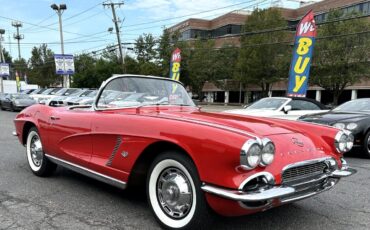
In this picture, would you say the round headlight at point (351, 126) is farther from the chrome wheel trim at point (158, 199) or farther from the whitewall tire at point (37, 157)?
the whitewall tire at point (37, 157)

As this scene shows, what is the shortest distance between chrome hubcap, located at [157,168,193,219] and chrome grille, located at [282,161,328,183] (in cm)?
84

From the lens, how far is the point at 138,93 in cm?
446

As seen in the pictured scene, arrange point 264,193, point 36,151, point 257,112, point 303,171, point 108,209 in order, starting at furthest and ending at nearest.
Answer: point 257,112
point 36,151
point 108,209
point 303,171
point 264,193

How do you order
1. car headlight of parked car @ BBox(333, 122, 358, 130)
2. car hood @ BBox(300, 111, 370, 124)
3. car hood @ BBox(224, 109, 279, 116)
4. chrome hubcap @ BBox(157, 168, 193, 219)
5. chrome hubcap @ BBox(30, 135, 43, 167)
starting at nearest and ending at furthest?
1. chrome hubcap @ BBox(157, 168, 193, 219)
2. chrome hubcap @ BBox(30, 135, 43, 167)
3. car headlight of parked car @ BBox(333, 122, 358, 130)
4. car hood @ BBox(300, 111, 370, 124)
5. car hood @ BBox(224, 109, 279, 116)

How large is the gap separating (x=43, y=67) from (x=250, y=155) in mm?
64053

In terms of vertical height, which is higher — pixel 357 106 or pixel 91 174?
pixel 357 106

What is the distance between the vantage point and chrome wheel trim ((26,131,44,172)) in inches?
207

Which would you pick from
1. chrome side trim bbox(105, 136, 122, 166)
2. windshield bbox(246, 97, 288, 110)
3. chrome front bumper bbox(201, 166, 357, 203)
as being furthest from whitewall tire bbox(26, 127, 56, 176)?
windshield bbox(246, 97, 288, 110)

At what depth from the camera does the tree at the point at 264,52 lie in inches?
1400

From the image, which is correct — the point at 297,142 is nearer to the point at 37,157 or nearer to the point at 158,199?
the point at 158,199


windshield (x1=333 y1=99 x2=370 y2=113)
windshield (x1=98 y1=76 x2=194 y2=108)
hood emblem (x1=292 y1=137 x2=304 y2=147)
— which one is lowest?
windshield (x1=333 y1=99 x2=370 y2=113)

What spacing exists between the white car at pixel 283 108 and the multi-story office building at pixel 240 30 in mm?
25633

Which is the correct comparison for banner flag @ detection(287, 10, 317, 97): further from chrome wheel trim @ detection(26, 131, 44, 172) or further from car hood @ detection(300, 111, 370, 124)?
chrome wheel trim @ detection(26, 131, 44, 172)

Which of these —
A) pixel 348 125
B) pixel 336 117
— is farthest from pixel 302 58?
pixel 348 125
